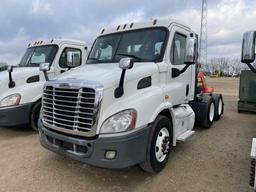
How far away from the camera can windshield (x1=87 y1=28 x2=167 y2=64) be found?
4.63 m

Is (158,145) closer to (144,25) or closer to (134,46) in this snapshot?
(134,46)

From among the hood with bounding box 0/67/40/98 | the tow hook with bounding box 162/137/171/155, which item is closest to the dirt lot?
the tow hook with bounding box 162/137/171/155

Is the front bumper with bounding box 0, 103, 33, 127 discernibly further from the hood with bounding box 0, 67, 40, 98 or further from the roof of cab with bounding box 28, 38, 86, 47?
the roof of cab with bounding box 28, 38, 86, 47

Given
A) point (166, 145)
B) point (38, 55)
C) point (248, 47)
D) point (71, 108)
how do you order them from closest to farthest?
point (248, 47)
point (71, 108)
point (166, 145)
point (38, 55)

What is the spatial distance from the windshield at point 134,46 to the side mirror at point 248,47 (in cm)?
144

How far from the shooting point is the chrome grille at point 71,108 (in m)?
3.65

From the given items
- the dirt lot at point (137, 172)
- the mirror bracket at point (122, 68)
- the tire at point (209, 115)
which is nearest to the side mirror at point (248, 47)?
the mirror bracket at point (122, 68)

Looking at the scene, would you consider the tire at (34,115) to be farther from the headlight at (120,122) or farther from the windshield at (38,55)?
the headlight at (120,122)

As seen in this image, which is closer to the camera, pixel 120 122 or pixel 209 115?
pixel 120 122

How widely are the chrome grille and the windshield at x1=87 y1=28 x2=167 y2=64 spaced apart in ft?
4.11

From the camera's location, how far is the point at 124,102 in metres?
3.77

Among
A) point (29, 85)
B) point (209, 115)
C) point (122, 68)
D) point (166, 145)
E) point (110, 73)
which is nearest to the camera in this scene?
point (122, 68)

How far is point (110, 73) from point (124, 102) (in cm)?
55

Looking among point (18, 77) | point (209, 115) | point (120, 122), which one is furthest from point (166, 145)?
point (18, 77)
